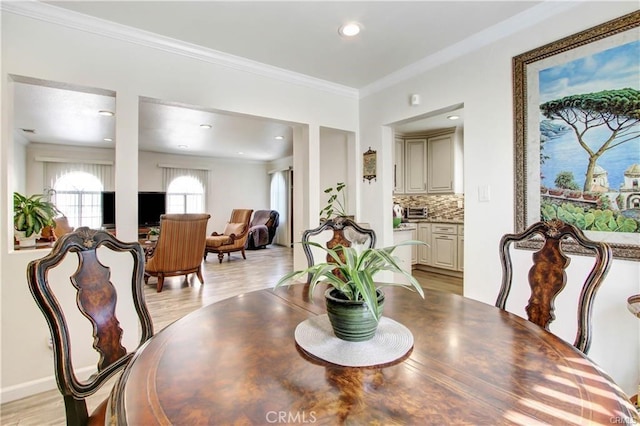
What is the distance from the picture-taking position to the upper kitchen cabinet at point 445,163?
503 cm

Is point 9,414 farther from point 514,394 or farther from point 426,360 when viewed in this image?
point 514,394

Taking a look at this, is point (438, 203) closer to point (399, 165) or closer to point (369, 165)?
point (399, 165)

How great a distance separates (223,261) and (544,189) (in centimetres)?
585

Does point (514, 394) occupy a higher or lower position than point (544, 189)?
lower

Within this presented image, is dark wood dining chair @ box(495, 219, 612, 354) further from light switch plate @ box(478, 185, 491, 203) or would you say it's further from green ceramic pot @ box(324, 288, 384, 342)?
light switch plate @ box(478, 185, 491, 203)

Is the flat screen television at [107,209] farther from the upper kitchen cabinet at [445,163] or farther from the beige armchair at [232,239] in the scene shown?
the upper kitchen cabinet at [445,163]

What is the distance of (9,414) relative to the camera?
182 centimetres

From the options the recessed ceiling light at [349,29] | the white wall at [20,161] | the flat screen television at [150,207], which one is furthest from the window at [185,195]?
the recessed ceiling light at [349,29]

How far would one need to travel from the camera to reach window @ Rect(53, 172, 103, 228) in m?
6.54

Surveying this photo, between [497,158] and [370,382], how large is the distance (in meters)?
2.13

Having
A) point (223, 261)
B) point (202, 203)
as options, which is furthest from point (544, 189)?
point (202, 203)

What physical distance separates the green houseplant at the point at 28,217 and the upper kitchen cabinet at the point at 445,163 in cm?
500

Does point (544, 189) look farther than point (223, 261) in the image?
No
